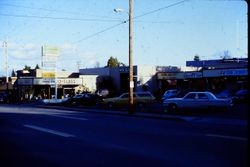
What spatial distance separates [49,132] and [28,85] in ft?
201

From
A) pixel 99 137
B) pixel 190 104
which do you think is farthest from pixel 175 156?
pixel 190 104

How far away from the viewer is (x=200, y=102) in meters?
31.7

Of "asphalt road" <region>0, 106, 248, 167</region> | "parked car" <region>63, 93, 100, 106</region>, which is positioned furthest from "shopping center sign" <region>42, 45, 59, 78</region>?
"asphalt road" <region>0, 106, 248, 167</region>

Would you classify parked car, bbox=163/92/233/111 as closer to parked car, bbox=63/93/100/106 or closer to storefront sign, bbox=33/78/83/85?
parked car, bbox=63/93/100/106

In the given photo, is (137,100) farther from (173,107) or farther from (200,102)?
(200,102)

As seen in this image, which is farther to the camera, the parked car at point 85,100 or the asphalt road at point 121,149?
the parked car at point 85,100

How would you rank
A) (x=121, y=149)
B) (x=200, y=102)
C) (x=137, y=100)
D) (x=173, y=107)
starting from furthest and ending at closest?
(x=137, y=100), (x=173, y=107), (x=200, y=102), (x=121, y=149)

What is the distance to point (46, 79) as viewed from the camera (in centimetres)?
7338

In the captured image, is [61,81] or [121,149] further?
[61,81]

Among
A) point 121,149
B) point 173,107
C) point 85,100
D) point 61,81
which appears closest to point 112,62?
point 61,81

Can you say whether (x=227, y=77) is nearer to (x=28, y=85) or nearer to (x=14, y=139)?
(x=28, y=85)

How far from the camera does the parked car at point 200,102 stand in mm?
31344

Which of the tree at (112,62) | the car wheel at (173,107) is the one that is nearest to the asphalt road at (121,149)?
the car wheel at (173,107)

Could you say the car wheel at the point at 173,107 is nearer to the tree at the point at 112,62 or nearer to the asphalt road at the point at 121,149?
the asphalt road at the point at 121,149
